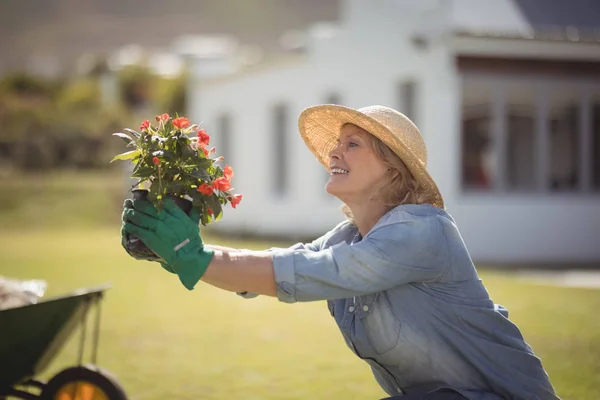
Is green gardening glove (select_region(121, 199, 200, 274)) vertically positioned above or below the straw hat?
below

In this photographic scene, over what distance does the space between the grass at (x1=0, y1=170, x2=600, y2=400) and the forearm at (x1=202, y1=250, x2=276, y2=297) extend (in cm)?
351

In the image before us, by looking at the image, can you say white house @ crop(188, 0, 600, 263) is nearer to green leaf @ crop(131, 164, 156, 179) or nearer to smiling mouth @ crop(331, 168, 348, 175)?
smiling mouth @ crop(331, 168, 348, 175)

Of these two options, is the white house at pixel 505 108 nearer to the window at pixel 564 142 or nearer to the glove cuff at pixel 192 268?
the window at pixel 564 142

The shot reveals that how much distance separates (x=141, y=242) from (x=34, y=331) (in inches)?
65.8

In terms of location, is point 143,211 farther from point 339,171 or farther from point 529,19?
point 529,19

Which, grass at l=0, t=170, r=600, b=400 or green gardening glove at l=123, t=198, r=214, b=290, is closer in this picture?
green gardening glove at l=123, t=198, r=214, b=290

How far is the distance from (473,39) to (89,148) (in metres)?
48.3

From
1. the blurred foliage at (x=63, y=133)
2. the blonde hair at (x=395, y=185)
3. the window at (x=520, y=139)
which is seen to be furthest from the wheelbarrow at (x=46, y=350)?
the blurred foliage at (x=63, y=133)

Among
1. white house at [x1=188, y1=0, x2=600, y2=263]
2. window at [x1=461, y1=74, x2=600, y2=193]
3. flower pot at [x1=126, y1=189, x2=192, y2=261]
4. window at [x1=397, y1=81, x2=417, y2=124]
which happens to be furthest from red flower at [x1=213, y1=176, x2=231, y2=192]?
window at [x1=397, y1=81, x2=417, y2=124]

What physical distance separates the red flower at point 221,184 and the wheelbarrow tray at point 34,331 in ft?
4.95

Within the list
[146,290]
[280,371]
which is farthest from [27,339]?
[146,290]

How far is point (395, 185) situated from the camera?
3895 mm

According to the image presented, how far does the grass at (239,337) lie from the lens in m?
7.09

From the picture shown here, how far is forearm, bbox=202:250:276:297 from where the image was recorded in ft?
11.0
